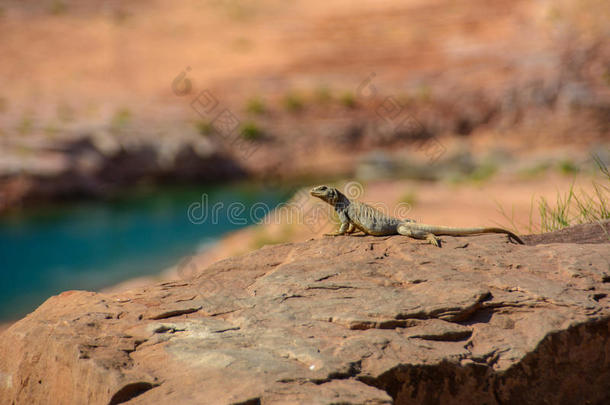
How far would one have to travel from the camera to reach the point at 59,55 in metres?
28.9

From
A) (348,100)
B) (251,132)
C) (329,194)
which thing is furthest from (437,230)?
(348,100)

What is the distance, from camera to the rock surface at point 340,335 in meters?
3.90

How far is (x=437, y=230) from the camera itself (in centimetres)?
608

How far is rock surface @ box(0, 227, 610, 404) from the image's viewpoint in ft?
12.8

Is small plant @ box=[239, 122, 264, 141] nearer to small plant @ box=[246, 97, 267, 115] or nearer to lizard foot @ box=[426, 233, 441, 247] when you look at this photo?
small plant @ box=[246, 97, 267, 115]

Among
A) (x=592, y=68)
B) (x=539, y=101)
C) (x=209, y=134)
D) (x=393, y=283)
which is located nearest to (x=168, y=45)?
(x=209, y=134)

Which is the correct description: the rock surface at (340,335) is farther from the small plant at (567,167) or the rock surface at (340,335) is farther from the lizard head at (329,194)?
the small plant at (567,167)

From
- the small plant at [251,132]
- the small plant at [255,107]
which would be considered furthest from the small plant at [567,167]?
the small plant at [255,107]

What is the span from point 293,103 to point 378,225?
1984 centimetres

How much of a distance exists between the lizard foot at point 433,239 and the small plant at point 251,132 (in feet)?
61.1

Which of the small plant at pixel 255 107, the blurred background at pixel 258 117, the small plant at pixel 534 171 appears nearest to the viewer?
the blurred background at pixel 258 117

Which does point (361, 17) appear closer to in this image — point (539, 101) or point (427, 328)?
point (539, 101)

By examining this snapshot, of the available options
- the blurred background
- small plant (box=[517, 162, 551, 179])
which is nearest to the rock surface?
the blurred background

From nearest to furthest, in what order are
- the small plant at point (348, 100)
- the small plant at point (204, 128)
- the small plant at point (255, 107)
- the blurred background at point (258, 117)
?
the blurred background at point (258, 117) < the small plant at point (204, 128) < the small plant at point (255, 107) < the small plant at point (348, 100)
